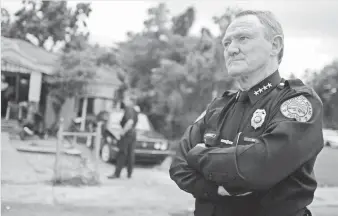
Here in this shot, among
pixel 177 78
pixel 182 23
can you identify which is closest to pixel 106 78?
pixel 177 78

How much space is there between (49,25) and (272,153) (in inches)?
668

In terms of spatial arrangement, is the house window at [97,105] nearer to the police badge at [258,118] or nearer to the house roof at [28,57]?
the house roof at [28,57]

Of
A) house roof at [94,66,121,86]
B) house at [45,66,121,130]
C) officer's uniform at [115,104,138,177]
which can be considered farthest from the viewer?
house roof at [94,66,121,86]

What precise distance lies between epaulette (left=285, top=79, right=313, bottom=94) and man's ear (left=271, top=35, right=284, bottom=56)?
0.13 m

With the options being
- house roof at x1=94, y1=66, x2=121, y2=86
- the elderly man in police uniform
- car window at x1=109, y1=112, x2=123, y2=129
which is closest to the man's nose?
the elderly man in police uniform

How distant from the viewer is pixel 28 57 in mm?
14531

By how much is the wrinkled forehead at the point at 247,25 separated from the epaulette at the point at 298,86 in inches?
9.1

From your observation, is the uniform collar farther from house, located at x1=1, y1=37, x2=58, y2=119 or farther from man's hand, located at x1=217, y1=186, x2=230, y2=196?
house, located at x1=1, y1=37, x2=58, y2=119

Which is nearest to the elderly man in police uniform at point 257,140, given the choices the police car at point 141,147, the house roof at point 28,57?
the police car at point 141,147

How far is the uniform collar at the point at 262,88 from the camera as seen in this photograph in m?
1.77

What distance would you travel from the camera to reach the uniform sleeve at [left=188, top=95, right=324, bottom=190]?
152cm

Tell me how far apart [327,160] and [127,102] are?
3.77 meters

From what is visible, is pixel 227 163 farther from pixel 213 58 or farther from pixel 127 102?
pixel 213 58

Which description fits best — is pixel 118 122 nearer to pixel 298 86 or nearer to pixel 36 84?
pixel 36 84
